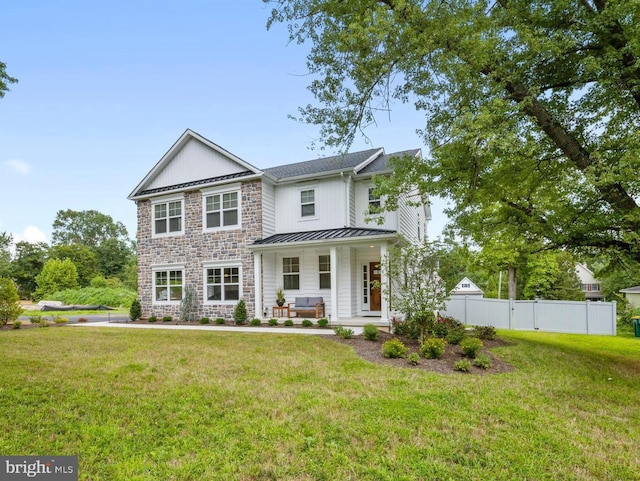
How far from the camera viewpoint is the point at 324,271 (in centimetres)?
1373

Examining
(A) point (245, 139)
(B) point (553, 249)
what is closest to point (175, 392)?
(B) point (553, 249)

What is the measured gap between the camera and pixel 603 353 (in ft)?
32.2

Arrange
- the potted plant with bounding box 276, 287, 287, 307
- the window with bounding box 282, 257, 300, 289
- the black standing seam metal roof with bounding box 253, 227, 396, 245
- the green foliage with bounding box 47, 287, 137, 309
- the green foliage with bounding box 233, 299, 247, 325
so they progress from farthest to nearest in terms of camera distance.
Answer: the green foliage with bounding box 47, 287, 137, 309 < the window with bounding box 282, 257, 300, 289 < the potted plant with bounding box 276, 287, 287, 307 < the green foliage with bounding box 233, 299, 247, 325 < the black standing seam metal roof with bounding box 253, 227, 396, 245

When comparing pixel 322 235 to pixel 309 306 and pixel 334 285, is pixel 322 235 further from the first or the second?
pixel 309 306

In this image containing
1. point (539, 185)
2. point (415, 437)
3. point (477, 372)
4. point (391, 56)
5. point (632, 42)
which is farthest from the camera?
point (539, 185)

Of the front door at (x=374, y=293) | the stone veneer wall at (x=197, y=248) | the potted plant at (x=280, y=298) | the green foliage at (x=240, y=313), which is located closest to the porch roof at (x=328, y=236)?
the stone veneer wall at (x=197, y=248)

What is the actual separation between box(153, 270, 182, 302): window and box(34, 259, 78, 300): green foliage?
1052 inches

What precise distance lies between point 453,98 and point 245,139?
13649 mm

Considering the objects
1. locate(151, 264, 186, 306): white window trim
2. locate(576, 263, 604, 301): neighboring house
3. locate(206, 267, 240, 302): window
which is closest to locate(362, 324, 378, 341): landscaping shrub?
locate(206, 267, 240, 302): window

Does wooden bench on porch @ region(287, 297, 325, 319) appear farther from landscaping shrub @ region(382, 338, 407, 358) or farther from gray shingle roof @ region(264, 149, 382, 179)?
landscaping shrub @ region(382, 338, 407, 358)

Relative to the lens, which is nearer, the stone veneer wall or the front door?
the front door

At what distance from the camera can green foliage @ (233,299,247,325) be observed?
13.3 meters

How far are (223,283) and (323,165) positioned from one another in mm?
6625

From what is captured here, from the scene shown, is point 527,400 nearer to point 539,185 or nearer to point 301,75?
point 539,185
